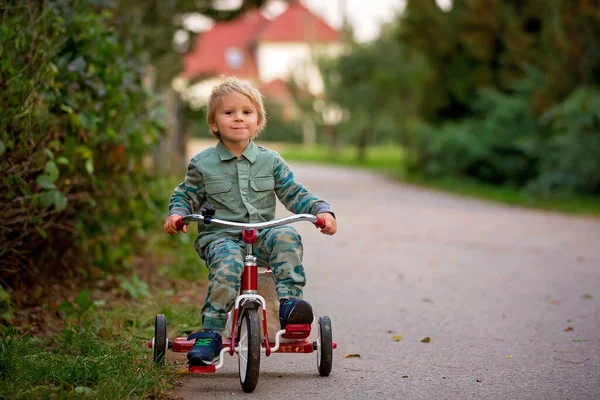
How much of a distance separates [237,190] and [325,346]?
0.90 m

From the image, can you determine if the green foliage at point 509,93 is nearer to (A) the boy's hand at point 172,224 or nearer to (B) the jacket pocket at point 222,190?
(B) the jacket pocket at point 222,190

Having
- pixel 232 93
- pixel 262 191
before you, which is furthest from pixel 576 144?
pixel 232 93

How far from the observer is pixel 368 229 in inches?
496

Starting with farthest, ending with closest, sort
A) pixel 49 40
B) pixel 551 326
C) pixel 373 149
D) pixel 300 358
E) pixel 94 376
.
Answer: pixel 373 149
pixel 551 326
pixel 49 40
pixel 300 358
pixel 94 376

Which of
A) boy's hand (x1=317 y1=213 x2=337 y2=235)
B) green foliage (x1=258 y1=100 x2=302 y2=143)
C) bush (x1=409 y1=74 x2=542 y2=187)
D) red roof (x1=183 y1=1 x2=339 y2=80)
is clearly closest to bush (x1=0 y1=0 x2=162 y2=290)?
boy's hand (x1=317 y1=213 x2=337 y2=235)

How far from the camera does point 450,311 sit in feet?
22.7

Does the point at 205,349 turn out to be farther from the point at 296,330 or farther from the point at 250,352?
the point at 296,330

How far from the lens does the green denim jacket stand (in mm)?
4816

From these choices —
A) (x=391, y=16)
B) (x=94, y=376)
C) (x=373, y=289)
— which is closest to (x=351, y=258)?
(x=373, y=289)

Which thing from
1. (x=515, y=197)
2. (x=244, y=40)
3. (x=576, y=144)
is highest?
(x=244, y=40)

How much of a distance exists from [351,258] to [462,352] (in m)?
4.35

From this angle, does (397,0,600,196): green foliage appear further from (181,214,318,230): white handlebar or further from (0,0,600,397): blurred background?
(181,214,318,230): white handlebar

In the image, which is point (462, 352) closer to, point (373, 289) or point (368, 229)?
point (373, 289)

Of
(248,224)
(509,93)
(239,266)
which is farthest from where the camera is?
(509,93)
